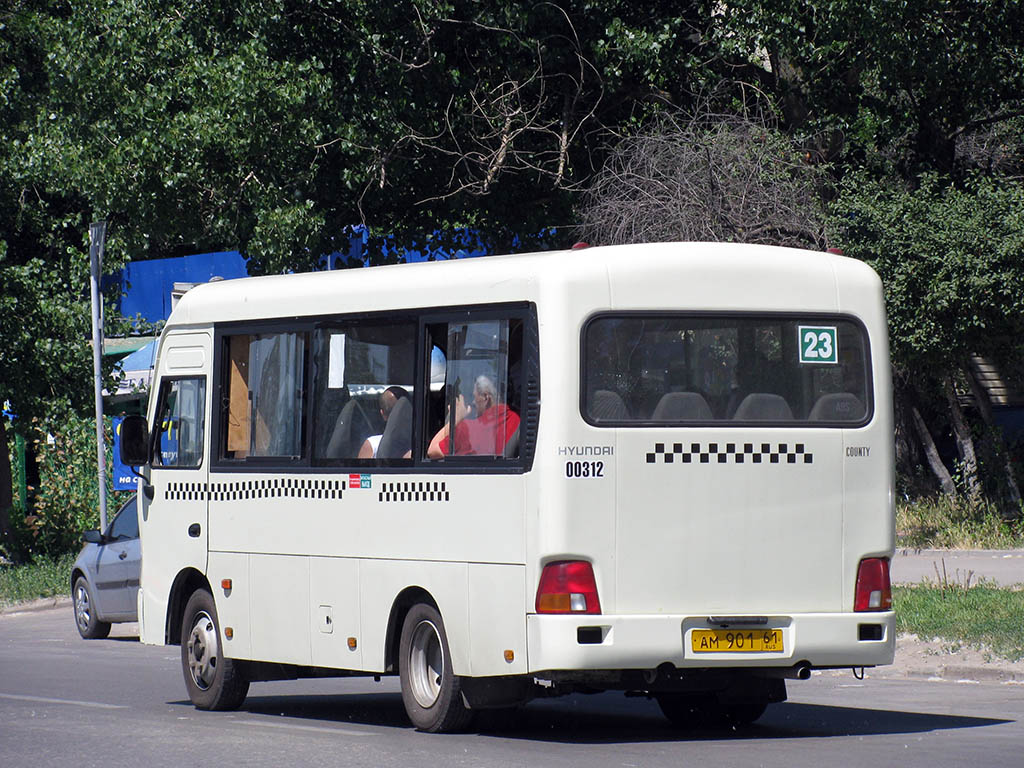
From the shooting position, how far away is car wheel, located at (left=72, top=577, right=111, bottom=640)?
19734 mm

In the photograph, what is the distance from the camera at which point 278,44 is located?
2419 centimetres

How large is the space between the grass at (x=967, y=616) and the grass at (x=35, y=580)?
38.9 ft

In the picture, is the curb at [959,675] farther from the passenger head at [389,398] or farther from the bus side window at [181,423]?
the bus side window at [181,423]

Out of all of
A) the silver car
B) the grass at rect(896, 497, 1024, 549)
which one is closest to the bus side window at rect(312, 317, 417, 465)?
the silver car

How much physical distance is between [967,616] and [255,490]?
6.46 metres

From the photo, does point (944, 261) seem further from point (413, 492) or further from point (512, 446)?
point (512, 446)

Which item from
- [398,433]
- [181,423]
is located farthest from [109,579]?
[398,433]

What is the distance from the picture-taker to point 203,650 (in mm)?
12938

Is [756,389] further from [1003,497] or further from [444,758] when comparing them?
[1003,497]

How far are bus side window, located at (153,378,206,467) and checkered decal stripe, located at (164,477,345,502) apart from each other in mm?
186

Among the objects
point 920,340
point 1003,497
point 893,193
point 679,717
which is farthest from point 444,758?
point 1003,497

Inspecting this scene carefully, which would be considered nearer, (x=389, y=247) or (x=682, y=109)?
(x=682, y=109)

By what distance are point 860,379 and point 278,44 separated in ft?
49.2

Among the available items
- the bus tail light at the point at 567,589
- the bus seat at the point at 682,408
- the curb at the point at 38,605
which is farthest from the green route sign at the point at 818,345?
the curb at the point at 38,605
